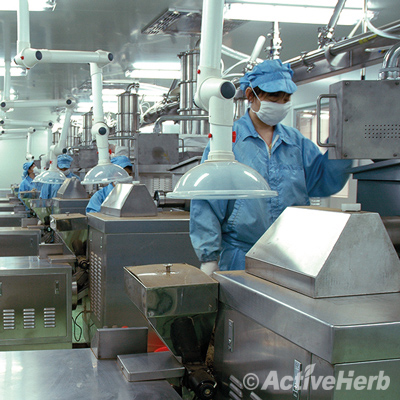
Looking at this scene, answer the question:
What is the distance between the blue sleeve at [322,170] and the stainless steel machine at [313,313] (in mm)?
882

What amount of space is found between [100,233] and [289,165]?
45.9 inches

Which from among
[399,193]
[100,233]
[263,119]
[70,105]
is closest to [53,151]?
[70,105]

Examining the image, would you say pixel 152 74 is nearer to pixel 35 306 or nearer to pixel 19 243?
pixel 19 243

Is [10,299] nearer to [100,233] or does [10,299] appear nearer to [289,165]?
[100,233]

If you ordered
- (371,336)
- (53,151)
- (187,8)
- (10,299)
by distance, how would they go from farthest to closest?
1. (53,151)
2. (187,8)
3. (10,299)
4. (371,336)

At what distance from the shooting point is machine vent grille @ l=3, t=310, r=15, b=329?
2.51 meters

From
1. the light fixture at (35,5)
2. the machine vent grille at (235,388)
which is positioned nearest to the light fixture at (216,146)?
the machine vent grille at (235,388)

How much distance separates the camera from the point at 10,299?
251cm

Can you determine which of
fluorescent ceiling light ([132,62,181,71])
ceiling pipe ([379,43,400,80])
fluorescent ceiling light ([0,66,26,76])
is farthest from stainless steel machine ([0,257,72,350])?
fluorescent ceiling light ([0,66,26,76])

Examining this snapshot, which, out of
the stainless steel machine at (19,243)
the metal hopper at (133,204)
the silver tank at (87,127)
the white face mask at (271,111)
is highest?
the silver tank at (87,127)

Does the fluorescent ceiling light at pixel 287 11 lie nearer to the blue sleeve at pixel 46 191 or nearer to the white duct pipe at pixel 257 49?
the white duct pipe at pixel 257 49

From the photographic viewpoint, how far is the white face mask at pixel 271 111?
183 centimetres

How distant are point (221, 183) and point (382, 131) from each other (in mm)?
856

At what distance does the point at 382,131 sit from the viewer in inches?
68.2
